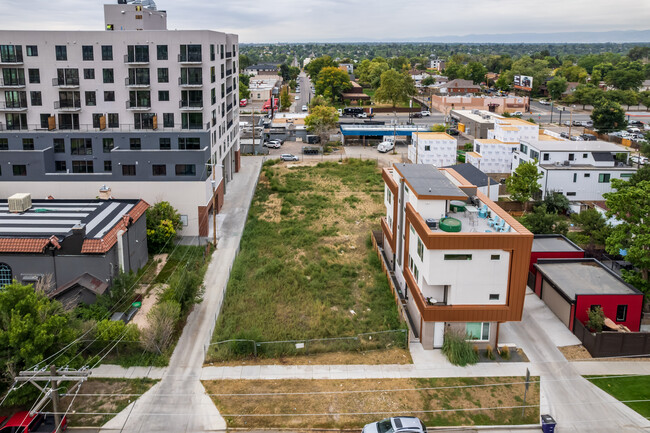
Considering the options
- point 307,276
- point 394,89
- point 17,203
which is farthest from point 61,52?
point 394,89

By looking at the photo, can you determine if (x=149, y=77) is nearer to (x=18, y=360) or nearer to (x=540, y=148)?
(x=18, y=360)

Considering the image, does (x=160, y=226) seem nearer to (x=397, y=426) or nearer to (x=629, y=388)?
(x=397, y=426)

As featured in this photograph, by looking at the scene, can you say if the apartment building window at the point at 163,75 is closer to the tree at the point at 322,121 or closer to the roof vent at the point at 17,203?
the roof vent at the point at 17,203

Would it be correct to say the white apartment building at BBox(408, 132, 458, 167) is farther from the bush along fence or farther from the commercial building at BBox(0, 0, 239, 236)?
the bush along fence

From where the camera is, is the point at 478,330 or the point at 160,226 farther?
the point at 160,226

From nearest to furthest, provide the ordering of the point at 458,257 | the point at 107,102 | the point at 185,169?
the point at 458,257
the point at 185,169
the point at 107,102

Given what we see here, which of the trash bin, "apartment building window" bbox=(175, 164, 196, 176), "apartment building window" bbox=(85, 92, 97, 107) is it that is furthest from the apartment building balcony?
the trash bin

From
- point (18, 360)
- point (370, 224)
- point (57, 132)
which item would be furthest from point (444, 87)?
point (18, 360)
